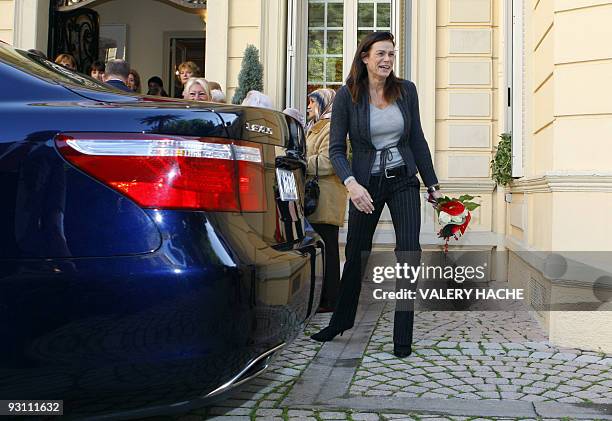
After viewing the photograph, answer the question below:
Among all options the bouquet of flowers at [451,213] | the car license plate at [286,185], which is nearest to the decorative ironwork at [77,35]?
the bouquet of flowers at [451,213]

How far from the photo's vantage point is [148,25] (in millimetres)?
11016

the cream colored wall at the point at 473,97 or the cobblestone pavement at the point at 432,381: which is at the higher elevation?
the cream colored wall at the point at 473,97

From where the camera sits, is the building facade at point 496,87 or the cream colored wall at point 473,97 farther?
the cream colored wall at point 473,97

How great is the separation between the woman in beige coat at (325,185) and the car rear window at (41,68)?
7.30 feet

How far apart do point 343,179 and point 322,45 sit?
12.6ft

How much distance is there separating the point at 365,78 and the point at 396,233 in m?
0.91

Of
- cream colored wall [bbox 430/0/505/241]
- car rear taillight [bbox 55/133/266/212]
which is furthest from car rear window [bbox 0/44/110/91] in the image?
cream colored wall [bbox 430/0/505/241]

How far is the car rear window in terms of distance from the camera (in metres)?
2.26

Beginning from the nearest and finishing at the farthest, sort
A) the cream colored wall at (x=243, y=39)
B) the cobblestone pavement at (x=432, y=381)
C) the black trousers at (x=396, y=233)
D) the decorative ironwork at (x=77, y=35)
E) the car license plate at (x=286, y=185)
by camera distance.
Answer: the car license plate at (x=286, y=185), the cobblestone pavement at (x=432, y=381), the black trousers at (x=396, y=233), the cream colored wall at (x=243, y=39), the decorative ironwork at (x=77, y=35)

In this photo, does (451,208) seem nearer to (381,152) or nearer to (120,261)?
(381,152)

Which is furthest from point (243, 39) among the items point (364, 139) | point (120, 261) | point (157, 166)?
point (120, 261)

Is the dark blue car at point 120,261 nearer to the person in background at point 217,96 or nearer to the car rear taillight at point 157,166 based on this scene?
the car rear taillight at point 157,166

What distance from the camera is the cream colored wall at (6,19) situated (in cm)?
734

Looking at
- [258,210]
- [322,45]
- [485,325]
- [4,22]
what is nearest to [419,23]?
[322,45]
